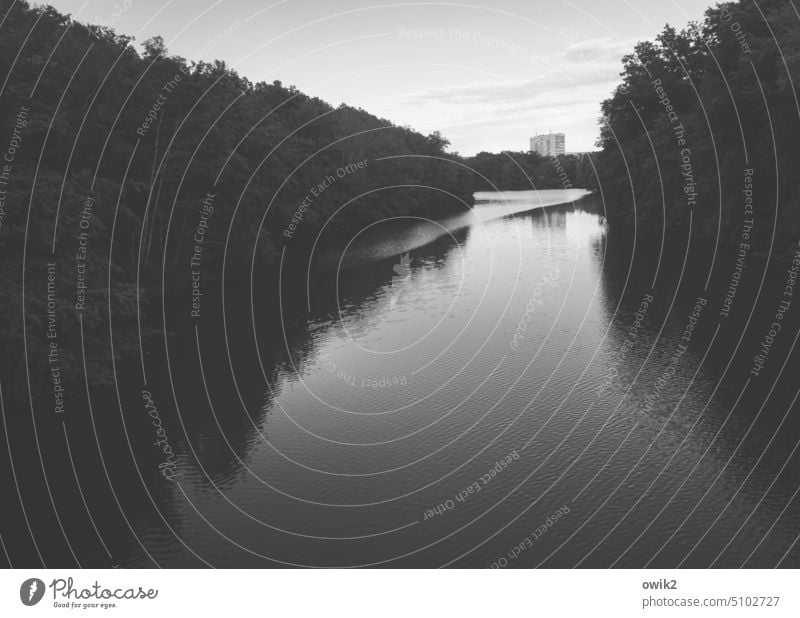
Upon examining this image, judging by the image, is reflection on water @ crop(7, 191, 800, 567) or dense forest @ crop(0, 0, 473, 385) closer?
reflection on water @ crop(7, 191, 800, 567)

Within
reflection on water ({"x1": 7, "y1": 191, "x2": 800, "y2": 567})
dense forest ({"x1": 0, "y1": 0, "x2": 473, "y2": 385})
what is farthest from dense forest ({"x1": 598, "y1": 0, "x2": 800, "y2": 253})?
dense forest ({"x1": 0, "y1": 0, "x2": 473, "y2": 385})

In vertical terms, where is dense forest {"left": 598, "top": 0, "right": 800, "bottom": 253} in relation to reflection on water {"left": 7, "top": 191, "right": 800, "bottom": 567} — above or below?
above

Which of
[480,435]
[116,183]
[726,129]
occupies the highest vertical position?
[726,129]

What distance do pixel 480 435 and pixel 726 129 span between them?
5101 cm

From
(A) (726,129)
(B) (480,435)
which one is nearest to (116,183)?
(B) (480,435)

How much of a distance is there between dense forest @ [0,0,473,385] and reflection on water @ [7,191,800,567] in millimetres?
7982

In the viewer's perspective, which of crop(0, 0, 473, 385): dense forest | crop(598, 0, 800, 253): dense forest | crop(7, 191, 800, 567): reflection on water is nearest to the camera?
crop(7, 191, 800, 567): reflection on water

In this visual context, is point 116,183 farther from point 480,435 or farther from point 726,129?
point 726,129

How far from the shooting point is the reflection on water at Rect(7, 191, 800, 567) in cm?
2441

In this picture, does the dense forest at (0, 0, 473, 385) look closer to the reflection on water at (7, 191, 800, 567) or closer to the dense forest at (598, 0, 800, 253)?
the reflection on water at (7, 191, 800, 567)

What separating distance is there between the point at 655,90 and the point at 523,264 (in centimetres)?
4413

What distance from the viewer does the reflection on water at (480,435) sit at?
24406 millimetres

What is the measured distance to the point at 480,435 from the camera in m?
33.2

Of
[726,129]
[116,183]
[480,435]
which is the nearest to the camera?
[480,435]
